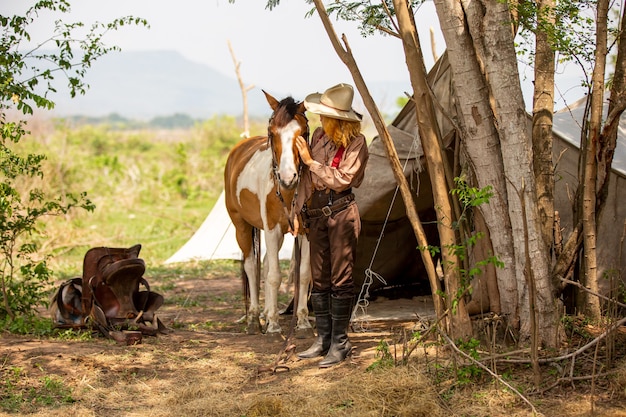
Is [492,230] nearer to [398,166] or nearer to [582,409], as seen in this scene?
[398,166]

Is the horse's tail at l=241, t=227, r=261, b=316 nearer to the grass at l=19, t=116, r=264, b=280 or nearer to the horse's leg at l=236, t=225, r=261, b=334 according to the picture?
the horse's leg at l=236, t=225, r=261, b=334

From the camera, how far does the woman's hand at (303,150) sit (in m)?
5.48

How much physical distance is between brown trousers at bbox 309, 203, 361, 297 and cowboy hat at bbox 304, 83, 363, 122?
2.05 ft

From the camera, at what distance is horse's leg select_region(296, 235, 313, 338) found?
643cm

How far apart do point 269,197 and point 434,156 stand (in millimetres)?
1778

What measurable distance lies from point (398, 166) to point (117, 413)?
93.7 inches

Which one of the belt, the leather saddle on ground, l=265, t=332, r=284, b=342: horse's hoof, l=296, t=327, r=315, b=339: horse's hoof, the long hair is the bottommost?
l=265, t=332, r=284, b=342: horse's hoof

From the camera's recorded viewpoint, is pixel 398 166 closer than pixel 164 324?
Yes

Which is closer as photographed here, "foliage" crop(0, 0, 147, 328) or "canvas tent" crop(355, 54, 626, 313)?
"canvas tent" crop(355, 54, 626, 313)

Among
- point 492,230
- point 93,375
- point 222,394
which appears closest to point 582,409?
point 492,230

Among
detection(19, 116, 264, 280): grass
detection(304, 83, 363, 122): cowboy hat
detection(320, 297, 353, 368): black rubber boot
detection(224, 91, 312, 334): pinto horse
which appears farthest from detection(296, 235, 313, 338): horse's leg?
detection(19, 116, 264, 280): grass

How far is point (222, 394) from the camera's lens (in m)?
4.96

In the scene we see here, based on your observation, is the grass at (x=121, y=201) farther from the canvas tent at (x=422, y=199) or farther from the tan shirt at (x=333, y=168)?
the tan shirt at (x=333, y=168)

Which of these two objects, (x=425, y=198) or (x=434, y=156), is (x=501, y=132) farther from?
(x=425, y=198)
